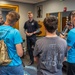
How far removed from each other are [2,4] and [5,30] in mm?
4989

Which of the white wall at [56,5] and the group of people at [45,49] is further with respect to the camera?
the white wall at [56,5]

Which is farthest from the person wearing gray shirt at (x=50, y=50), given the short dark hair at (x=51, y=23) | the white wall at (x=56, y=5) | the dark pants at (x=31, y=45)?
the white wall at (x=56, y=5)

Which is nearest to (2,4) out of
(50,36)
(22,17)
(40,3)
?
(22,17)

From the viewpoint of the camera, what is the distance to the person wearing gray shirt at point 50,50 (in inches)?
71.0

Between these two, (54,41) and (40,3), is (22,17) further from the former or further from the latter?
(54,41)

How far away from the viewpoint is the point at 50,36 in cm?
183

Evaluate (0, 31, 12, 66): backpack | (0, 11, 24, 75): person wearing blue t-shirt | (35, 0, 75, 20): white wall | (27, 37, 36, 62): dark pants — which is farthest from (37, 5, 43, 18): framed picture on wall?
(0, 31, 12, 66): backpack

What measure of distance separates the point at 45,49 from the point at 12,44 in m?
0.53

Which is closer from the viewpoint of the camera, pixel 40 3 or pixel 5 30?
pixel 5 30

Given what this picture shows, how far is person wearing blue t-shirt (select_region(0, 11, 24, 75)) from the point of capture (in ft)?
6.88

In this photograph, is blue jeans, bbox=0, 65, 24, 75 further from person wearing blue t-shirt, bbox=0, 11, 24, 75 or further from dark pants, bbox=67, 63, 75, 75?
dark pants, bbox=67, 63, 75, 75

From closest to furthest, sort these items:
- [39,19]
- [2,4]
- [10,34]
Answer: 1. [10,34]
2. [2,4]
3. [39,19]

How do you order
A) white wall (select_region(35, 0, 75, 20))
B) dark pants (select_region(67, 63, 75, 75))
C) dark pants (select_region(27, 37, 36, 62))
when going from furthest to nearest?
white wall (select_region(35, 0, 75, 20)) < dark pants (select_region(27, 37, 36, 62)) < dark pants (select_region(67, 63, 75, 75))

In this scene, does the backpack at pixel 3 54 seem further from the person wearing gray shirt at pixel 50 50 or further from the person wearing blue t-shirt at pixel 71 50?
the person wearing blue t-shirt at pixel 71 50
